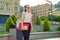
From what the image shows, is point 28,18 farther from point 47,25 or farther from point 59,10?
point 59,10

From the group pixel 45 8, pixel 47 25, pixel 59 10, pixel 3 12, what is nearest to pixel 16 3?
pixel 3 12

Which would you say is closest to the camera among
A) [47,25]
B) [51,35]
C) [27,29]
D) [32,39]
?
[27,29]

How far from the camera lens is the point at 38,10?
1383 inches

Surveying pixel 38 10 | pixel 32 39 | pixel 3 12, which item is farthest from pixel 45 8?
pixel 32 39

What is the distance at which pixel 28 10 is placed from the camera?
4.05 m

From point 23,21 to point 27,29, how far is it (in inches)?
7.3

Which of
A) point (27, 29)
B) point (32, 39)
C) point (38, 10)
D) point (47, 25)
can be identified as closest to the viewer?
point (27, 29)

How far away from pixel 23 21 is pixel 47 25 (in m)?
12.6

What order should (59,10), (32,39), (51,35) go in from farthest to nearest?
(59,10) → (51,35) → (32,39)

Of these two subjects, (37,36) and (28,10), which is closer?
(28,10)

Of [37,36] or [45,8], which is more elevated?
[45,8]

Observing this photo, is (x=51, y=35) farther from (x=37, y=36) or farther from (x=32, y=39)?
(x=32, y=39)

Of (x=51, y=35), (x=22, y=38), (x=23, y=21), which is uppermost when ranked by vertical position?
(x=23, y=21)

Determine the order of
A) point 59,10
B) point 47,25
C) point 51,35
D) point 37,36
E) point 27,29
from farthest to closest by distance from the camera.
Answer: point 59,10, point 47,25, point 51,35, point 37,36, point 27,29
